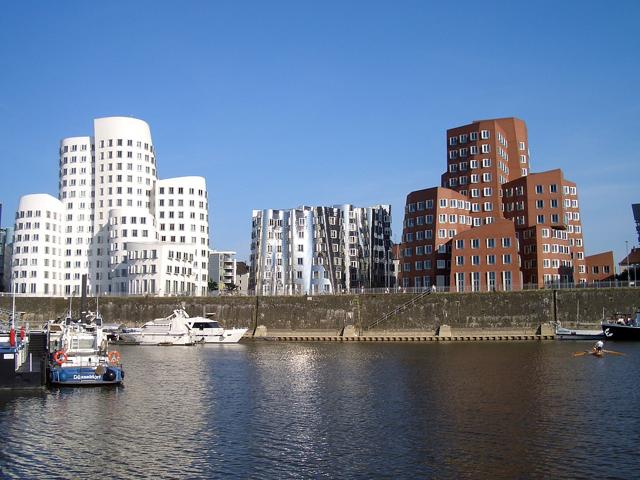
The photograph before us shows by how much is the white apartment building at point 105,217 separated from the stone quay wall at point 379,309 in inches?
755

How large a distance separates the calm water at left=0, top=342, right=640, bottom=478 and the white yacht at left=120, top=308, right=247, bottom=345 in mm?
45449

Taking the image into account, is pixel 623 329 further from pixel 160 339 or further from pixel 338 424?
pixel 338 424

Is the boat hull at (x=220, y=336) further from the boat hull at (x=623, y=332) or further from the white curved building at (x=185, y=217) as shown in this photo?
the boat hull at (x=623, y=332)

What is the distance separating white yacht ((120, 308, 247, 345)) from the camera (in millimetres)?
119125

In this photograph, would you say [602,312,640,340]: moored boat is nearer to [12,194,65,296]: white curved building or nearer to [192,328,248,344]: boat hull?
[192,328,248,344]: boat hull

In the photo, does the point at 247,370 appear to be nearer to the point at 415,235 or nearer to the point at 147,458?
the point at 147,458

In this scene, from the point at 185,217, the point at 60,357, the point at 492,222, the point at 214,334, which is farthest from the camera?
the point at 185,217

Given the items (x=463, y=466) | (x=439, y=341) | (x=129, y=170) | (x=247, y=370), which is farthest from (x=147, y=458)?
(x=129, y=170)

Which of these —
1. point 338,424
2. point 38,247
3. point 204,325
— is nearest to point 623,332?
point 204,325

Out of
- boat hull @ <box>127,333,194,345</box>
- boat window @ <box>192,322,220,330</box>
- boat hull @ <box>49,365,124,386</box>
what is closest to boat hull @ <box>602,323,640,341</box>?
boat window @ <box>192,322,220,330</box>

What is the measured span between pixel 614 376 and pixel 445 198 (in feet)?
289

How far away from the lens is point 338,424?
42.9 m

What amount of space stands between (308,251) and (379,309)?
50674 mm

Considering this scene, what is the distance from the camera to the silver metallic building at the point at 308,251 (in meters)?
178
